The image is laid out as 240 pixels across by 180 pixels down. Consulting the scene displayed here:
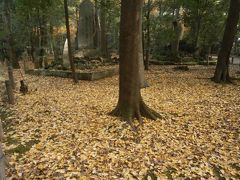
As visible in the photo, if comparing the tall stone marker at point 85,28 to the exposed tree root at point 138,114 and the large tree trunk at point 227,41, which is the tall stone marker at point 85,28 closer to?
the large tree trunk at point 227,41

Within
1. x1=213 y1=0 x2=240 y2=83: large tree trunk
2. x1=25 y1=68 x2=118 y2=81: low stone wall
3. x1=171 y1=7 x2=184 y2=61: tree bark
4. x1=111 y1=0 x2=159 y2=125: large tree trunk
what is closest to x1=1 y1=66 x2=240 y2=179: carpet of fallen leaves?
x1=111 y1=0 x2=159 y2=125: large tree trunk

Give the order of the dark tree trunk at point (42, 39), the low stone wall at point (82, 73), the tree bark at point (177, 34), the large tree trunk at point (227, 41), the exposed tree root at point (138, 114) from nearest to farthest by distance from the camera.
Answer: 1. the exposed tree root at point (138, 114)
2. the large tree trunk at point (227, 41)
3. the low stone wall at point (82, 73)
4. the dark tree trunk at point (42, 39)
5. the tree bark at point (177, 34)

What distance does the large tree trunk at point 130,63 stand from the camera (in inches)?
216

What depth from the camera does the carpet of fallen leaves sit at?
3.93m

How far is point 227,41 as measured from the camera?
10.3 m

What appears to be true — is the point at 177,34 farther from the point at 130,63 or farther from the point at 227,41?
the point at 130,63

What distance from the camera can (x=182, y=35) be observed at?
24.0 meters

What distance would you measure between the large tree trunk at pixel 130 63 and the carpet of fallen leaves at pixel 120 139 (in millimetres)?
373

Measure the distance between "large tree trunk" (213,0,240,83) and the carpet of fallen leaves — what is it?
2239mm

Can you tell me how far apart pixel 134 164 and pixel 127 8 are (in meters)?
3.56

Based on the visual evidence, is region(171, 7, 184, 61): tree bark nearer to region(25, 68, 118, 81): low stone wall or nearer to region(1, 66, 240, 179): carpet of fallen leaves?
region(25, 68, 118, 81): low stone wall

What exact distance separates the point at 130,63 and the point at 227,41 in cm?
668

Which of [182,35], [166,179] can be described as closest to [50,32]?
[182,35]

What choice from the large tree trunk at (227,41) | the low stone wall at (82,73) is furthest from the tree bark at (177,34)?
the large tree trunk at (227,41)
